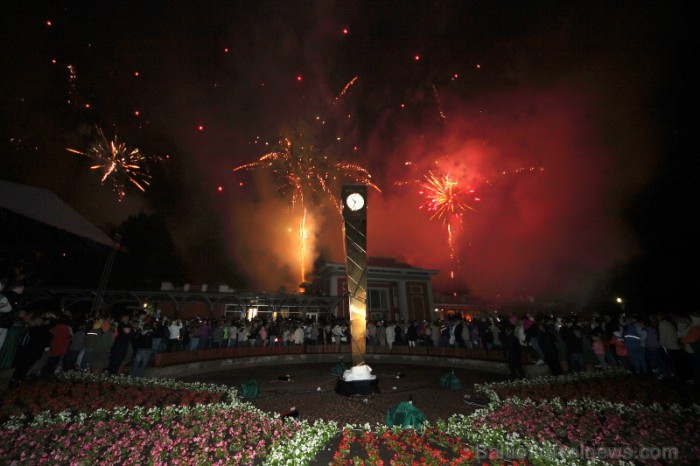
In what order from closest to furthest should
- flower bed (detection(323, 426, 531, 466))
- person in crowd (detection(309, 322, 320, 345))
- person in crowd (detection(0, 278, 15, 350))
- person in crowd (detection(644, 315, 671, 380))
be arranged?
flower bed (detection(323, 426, 531, 466)) < person in crowd (detection(0, 278, 15, 350)) < person in crowd (detection(644, 315, 671, 380)) < person in crowd (detection(309, 322, 320, 345))

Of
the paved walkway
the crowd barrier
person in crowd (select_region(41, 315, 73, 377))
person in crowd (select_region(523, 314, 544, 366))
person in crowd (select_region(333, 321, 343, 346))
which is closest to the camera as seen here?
the paved walkway

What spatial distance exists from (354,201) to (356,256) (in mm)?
2066

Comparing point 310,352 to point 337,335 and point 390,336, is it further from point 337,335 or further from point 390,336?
point 390,336

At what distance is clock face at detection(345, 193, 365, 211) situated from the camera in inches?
451

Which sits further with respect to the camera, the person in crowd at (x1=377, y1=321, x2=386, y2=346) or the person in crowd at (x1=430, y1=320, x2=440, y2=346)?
the person in crowd at (x1=377, y1=321, x2=386, y2=346)

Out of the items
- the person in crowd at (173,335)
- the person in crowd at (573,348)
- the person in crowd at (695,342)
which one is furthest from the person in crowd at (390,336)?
the person in crowd at (695,342)

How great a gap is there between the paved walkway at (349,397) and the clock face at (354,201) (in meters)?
6.49

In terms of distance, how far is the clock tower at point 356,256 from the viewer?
10695mm

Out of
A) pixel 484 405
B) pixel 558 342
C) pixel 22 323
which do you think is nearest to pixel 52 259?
pixel 22 323

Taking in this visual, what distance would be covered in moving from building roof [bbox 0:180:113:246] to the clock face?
31.2ft

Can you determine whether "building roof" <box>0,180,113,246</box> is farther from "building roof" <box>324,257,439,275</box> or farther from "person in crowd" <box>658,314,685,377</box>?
"building roof" <box>324,257,439,275</box>

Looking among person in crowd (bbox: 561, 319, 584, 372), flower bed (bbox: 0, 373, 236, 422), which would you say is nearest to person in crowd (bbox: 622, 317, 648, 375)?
person in crowd (bbox: 561, 319, 584, 372)

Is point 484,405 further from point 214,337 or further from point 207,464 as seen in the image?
point 214,337

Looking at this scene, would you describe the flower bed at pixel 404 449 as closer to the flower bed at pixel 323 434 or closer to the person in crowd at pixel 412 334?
the flower bed at pixel 323 434
